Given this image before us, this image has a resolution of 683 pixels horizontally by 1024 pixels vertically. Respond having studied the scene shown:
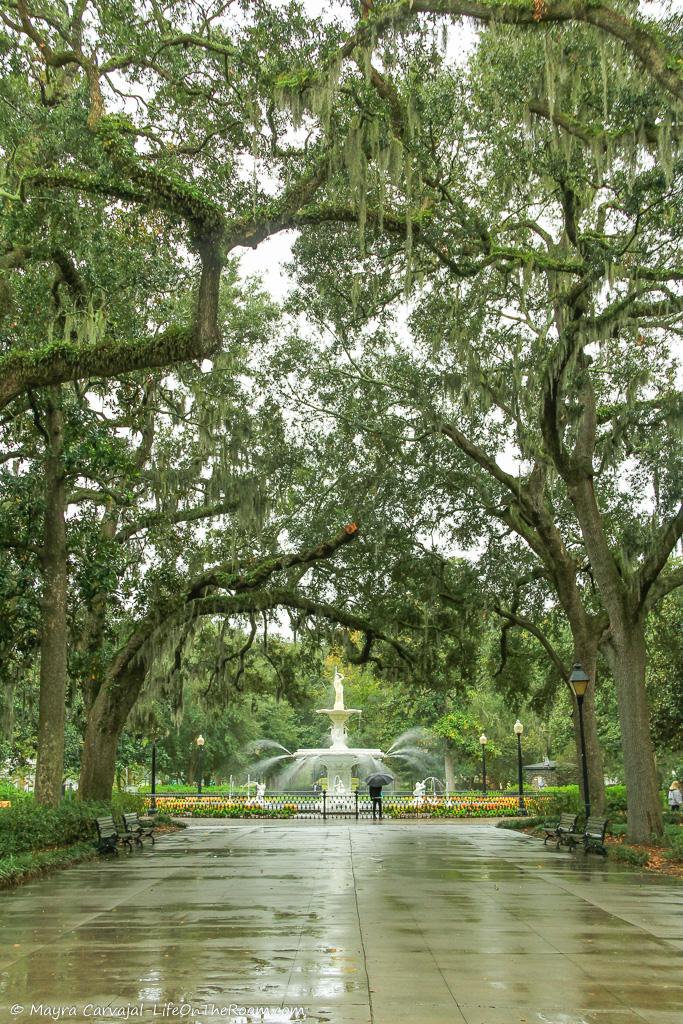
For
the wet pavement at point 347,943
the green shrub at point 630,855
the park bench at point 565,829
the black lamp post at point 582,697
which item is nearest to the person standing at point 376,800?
the black lamp post at point 582,697

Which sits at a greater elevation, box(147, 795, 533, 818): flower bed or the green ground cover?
the green ground cover

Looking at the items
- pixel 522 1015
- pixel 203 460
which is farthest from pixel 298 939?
pixel 203 460

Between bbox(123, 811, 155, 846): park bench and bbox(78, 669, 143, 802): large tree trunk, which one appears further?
bbox(78, 669, 143, 802): large tree trunk

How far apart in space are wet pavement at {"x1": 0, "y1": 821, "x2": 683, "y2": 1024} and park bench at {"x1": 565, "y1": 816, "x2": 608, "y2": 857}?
1.41m

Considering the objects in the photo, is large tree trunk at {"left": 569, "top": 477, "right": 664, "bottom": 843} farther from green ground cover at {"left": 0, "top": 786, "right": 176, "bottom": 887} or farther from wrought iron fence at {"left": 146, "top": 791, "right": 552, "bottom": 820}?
wrought iron fence at {"left": 146, "top": 791, "right": 552, "bottom": 820}

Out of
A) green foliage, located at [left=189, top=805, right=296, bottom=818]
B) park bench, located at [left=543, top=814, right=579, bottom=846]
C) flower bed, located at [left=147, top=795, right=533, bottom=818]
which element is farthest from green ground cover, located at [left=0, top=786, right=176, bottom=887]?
flower bed, located at [left=147, top=795, right=533, bottom=818]

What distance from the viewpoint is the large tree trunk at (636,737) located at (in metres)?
17.3

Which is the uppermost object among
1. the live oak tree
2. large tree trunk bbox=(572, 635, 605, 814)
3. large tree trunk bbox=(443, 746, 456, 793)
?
the live oak tree

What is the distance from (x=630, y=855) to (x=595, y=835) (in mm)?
1246

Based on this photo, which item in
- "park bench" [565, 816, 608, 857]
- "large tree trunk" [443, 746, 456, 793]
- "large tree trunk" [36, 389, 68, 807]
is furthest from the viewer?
"large tree trunk" [443, 746, 456, 793]

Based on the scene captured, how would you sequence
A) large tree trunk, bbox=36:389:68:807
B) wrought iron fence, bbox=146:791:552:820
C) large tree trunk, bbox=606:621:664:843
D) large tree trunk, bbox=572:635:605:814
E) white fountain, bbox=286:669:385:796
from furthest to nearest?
white fountain, bbox=286:669:385:796 < wrought iron fence, bbox=146:791:552:820 < large tree trunk, bbox=572:635:605:814 < large tree trunk, bbox=606:621:664:843 < large tree trunk, bbox=36:389:68:807

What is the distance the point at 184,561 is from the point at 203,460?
8.75ft

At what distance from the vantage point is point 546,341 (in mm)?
18375

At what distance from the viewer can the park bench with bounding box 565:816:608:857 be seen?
16.5 meters
